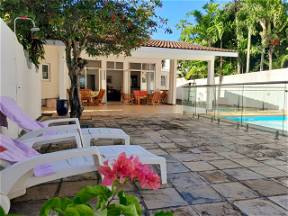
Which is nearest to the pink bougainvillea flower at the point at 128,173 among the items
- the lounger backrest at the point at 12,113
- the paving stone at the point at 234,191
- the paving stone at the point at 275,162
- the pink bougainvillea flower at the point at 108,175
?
the pink bougainvillea flower at the point at 108,175

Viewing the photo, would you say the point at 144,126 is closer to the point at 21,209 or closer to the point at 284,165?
the point at 284,165

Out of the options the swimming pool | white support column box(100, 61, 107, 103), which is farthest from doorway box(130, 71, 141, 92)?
the swimming pool

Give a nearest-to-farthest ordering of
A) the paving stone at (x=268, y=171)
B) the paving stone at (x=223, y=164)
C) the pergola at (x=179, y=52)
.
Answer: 1. the paving stone at (x=268, y=171)
2. the paving stone at (x=223, y=164)
3. the pergola at (x=179, y=52)

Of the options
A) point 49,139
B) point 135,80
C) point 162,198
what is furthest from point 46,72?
point 162,198

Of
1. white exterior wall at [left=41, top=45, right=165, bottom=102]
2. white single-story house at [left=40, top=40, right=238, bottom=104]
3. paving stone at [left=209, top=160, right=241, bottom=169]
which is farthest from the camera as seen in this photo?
white exterior wall at [left=41, top=45, right=165, bottom=102]

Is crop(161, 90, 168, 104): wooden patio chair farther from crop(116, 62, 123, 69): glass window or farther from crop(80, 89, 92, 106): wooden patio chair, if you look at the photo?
crop(80, 89, 92, 106): wooden patio chair

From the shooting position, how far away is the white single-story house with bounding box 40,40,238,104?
13.2 m

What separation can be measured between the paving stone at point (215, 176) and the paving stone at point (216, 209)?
65 cm

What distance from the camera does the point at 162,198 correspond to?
113 inches

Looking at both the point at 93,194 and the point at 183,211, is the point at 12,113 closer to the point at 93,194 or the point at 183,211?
the point at 183,211

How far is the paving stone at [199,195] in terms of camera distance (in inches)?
111

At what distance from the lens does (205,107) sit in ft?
32.4

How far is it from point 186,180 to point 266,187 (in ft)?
2.94

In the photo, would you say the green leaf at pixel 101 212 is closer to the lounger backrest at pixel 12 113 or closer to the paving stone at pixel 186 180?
the paving stone at pixel 186 180
